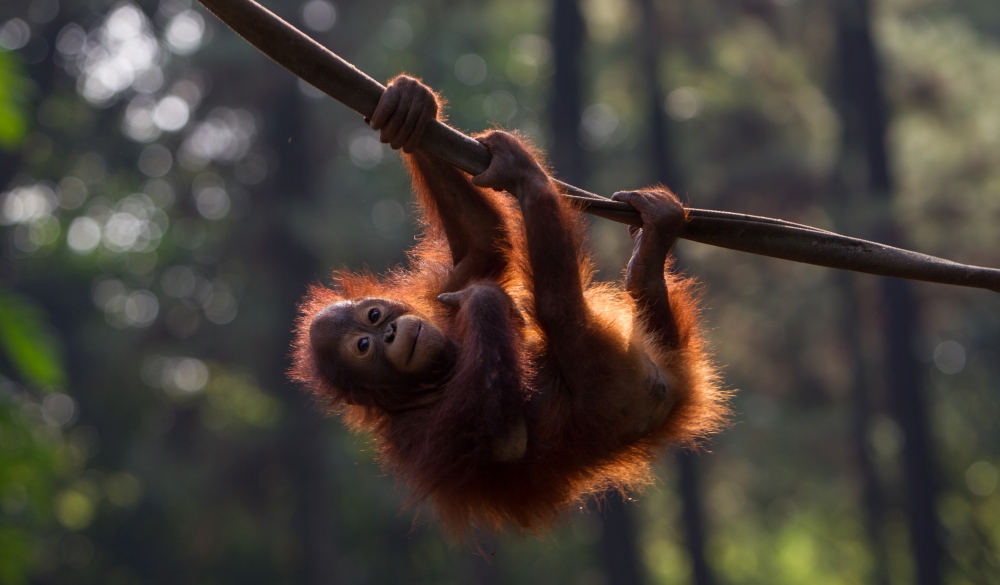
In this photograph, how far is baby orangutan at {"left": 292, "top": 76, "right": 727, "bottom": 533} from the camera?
252cm

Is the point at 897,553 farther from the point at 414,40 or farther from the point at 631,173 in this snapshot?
the point at 414,40

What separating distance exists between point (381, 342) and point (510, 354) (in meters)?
0.43

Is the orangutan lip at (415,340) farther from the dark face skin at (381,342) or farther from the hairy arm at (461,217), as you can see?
the hairy arm at (461,217)

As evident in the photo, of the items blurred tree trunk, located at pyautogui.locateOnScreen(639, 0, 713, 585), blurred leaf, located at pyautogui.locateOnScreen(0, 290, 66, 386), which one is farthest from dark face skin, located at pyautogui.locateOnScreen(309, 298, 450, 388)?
blurred tree trunk, located at pyautogui.locateOnScreen(639, 0, 713, 585)

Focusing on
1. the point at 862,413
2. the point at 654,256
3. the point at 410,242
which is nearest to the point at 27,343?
the point at 654,256

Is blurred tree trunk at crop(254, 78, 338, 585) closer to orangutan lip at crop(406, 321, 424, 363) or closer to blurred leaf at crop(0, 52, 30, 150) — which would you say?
blurred leaf at crop(0, 52, 30, 150)

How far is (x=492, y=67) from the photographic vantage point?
17.3 metres

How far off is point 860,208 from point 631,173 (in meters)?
3.74

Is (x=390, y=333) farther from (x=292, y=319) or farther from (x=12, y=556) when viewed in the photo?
(x=292, y=319)

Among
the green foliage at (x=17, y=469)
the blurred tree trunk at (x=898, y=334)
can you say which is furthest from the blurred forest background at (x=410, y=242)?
the green foliage at (x=17, y=469)

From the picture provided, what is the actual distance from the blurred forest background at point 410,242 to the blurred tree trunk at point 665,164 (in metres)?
0.06

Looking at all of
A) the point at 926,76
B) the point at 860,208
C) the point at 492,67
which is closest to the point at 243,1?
the point at 860,208

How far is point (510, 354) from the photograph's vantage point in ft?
8.34

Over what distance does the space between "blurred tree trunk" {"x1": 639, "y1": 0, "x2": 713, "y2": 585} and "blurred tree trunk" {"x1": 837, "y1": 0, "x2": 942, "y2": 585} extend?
2650 mm
